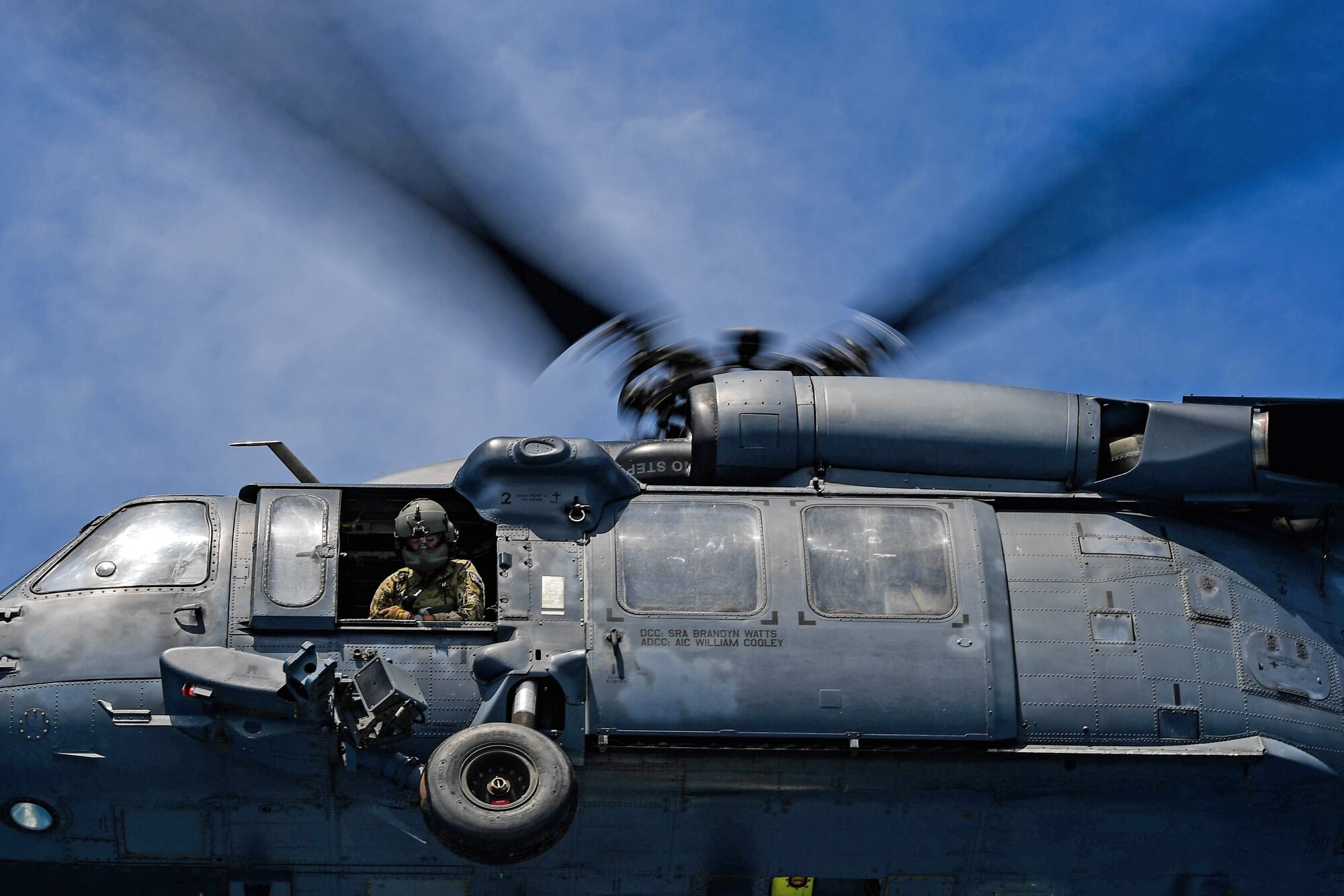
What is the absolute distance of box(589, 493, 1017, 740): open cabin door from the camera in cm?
943

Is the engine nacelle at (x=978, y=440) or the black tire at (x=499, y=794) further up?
the engine nacelle at (x=978, y=440)

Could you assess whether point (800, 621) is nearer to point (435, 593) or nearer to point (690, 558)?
point (690, 558)

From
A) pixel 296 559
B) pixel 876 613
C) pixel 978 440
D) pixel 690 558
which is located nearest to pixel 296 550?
pixel 296 559

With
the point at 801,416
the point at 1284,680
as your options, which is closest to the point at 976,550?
the point at 801,416

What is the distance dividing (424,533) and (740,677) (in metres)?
2.41

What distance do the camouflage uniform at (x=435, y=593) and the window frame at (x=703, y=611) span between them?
1048 millimetres

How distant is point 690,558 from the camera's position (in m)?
9.99

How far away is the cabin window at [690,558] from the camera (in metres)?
9.79

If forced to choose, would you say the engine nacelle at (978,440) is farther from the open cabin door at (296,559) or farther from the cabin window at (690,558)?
the open cabin door at (296,559)

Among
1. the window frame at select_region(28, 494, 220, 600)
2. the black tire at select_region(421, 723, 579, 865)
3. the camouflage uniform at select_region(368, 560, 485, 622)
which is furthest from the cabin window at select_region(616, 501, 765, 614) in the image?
the window frame at select_region(28, 494, 220, 600)

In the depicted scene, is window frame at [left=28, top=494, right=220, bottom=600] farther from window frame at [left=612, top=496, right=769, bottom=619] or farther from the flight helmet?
window frame at [left=612, top=496, right=769, bottom=619]

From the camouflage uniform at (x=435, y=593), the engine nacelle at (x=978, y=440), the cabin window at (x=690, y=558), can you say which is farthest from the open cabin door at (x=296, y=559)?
the engine nacelle at (x=978, y=440)

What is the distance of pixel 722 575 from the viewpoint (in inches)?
390

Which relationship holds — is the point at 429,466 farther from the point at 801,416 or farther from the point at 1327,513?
the point at 1327,513
